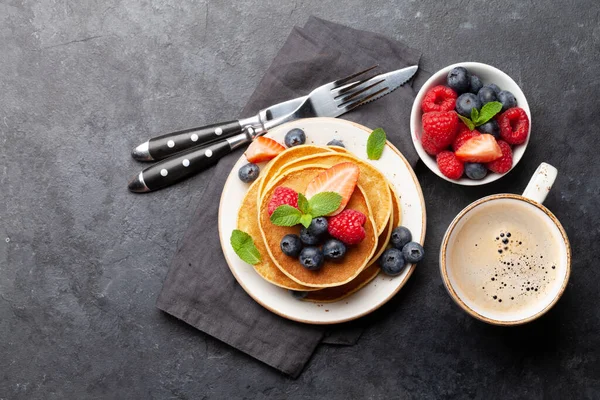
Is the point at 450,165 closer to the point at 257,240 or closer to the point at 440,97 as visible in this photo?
the point at 440,97

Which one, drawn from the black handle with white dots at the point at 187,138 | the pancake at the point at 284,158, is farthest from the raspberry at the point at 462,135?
the black handle with white dots at the point at 187,138

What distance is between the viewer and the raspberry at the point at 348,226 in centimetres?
205

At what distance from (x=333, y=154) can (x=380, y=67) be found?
0.47 meters

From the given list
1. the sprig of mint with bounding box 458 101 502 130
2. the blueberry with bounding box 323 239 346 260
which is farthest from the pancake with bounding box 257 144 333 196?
the sprig of mint with bounding box 458 101 502 130

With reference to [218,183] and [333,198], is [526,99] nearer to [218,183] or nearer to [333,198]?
[333,198]

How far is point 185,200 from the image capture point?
2414 mm

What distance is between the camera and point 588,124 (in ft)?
8.00

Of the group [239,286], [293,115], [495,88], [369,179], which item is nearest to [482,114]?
[495,88]

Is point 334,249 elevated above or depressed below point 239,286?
above

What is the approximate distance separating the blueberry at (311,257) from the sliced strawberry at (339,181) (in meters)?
0.15

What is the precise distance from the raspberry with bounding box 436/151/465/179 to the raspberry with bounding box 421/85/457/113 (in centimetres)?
17

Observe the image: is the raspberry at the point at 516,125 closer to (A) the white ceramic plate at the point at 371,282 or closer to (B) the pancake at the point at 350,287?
(A) the white ceramic plate at the point at 371,282

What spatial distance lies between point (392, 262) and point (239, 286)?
59cm

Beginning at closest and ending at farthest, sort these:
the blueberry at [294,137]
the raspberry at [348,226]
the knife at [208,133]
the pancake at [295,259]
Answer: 1. the raspberry at [348,226]
2. the pancake at [295,259]
3. the blueberry at [294,137]
4. the knife at [208,133]
